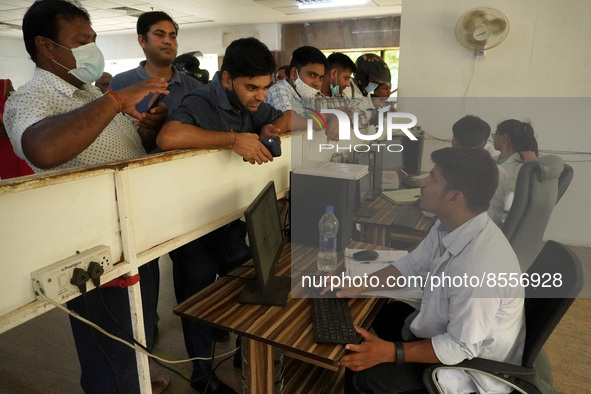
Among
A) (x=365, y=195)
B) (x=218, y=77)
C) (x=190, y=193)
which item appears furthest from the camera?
(x=365, y=195)

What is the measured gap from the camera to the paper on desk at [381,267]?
1.38 metres

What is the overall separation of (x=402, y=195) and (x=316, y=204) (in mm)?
938

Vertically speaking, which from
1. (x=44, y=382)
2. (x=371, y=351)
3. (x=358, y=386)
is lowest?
(x=44, y=382)

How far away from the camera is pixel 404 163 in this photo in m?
2.69

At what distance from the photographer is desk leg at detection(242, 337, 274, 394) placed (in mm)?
1162

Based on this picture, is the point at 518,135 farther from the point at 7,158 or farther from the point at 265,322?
the point at 7,158

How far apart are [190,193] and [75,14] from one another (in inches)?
24.2

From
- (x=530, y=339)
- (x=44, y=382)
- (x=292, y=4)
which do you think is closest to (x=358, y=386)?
(x=530, y=339)

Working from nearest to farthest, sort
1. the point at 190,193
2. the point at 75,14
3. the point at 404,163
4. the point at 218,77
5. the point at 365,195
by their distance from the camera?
the point at 75,14, the point at 190,193, the point at 218,77, the point at 365,195, the point at 404,163

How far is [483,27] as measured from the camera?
3.06 metres

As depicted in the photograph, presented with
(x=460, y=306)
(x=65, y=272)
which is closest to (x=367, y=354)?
(x=460, y=306)

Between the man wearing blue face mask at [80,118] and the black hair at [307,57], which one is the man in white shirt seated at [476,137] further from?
the man wearing blue face mask at [80,118]

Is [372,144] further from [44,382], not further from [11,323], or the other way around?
[44,382]

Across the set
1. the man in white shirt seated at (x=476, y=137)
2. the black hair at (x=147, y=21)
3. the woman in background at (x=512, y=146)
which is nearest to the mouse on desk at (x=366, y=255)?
the man in white shirt seated at (x=476, y=137)
